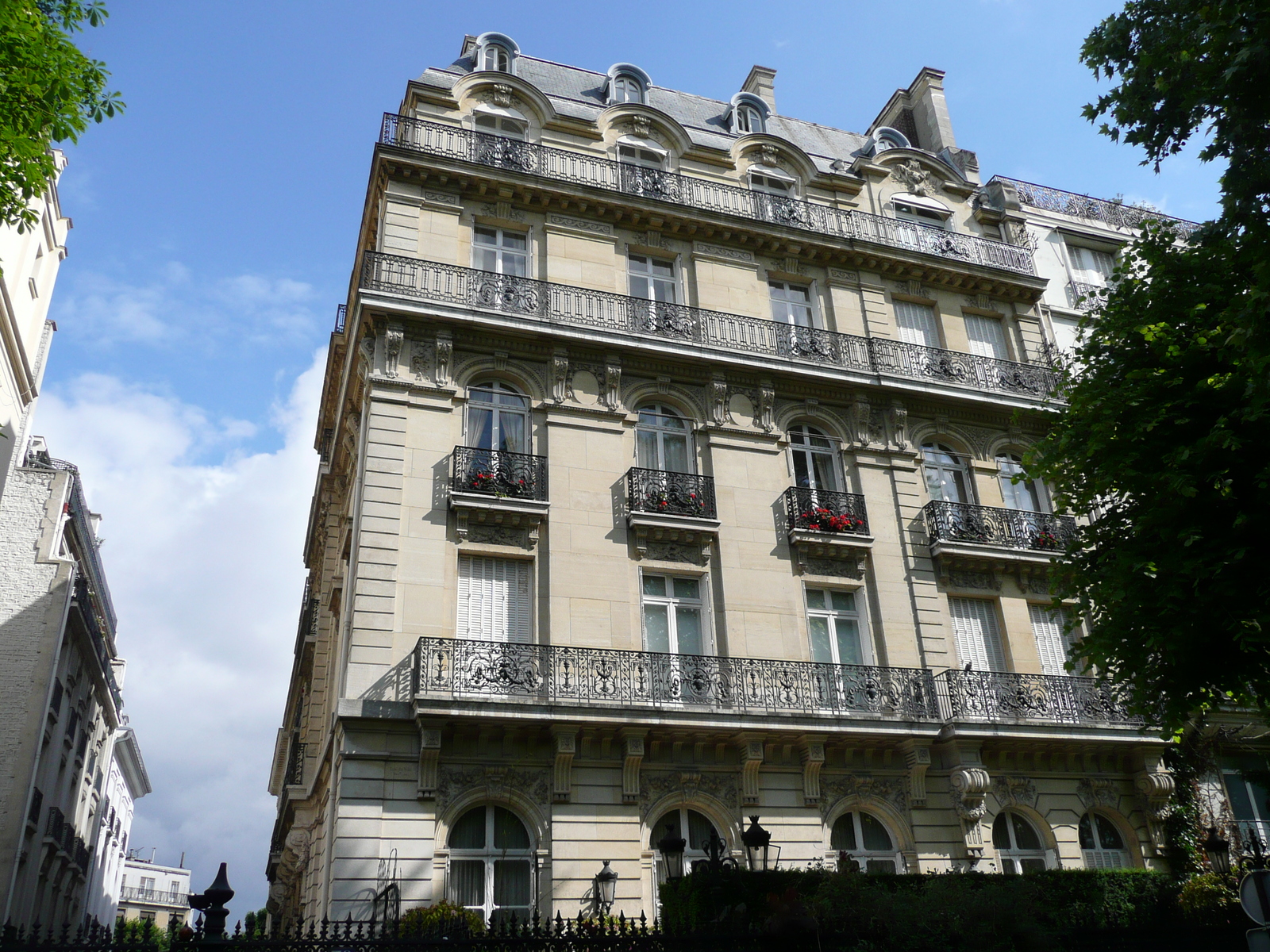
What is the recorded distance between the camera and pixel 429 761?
14211mm

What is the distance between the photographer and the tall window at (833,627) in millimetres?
17688

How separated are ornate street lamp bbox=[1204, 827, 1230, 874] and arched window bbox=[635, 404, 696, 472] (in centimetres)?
1048

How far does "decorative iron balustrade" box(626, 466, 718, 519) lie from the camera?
17.4 m

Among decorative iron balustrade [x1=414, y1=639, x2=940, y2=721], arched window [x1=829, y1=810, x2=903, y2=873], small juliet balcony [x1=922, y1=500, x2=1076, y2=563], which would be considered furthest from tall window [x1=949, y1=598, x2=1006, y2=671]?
arched window [x1=829, y1=810, x2=903, y2=873]

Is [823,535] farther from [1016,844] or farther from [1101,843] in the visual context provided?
[1101,843]

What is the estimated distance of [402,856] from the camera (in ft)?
45.0

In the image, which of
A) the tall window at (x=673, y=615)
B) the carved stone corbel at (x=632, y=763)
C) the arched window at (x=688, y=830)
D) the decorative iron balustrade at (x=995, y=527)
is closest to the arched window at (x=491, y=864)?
the carved stone corbel at (x=632, y=763)

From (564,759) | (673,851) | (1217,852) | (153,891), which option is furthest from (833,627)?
(153,891)

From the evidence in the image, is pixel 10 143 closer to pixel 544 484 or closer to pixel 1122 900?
pixel 544 484

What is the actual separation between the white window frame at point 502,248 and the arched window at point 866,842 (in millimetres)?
11620

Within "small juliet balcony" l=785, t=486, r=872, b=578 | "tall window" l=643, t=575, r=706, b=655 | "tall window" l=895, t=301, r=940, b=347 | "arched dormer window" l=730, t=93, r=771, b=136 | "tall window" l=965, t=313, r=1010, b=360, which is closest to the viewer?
"tall window" l=643, t=575, r=706, b=655

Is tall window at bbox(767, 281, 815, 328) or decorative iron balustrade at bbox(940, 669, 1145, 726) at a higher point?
tall window at bbox(767, 281, 815, 328)

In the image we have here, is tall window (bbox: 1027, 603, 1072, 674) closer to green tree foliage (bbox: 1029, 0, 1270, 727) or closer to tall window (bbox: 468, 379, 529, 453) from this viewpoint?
green tree foliage (bbox: 1029, 0, 1270, 727)

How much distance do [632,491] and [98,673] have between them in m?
22.7
